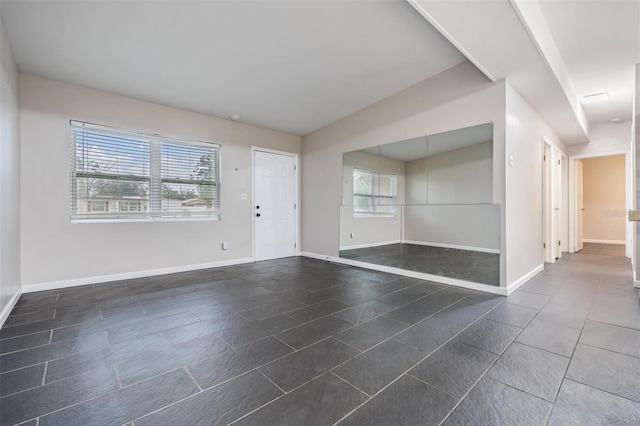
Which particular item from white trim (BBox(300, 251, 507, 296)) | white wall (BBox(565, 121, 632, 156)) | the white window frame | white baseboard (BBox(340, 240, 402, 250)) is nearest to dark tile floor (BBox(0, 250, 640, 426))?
white trim (BBox(300, 251, 507, 296))

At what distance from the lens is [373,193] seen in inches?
186

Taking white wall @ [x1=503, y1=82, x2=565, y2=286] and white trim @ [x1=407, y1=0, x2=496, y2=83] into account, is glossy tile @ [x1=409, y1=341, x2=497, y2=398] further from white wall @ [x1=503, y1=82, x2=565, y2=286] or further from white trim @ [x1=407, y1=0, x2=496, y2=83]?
white trim @ [x1=407, y1=0, x2=496, y2=83]

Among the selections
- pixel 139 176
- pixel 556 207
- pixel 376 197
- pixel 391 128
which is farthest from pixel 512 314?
pixel 139 176

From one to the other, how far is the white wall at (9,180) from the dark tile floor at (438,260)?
4.22 metres

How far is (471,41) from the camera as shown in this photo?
8.42ft

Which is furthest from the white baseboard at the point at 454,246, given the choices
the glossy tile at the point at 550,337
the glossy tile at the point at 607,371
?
the glossy tile at the point at 607,371

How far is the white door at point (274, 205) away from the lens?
17.5 feet

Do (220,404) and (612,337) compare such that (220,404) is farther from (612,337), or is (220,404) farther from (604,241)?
(604,241)

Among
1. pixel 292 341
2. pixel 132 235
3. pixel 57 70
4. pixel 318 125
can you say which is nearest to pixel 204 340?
pixel 292 341

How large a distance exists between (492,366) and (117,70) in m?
4.53

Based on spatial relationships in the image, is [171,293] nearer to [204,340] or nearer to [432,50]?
[204,340]

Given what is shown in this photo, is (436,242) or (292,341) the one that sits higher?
(436,242)

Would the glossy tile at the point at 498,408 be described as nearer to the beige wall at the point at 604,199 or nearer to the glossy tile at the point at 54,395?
the glossy tile at the point at 54,395

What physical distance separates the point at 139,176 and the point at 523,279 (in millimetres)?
5406
